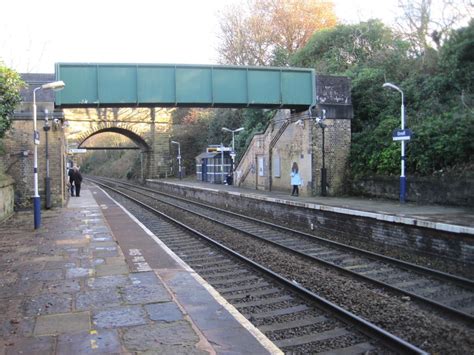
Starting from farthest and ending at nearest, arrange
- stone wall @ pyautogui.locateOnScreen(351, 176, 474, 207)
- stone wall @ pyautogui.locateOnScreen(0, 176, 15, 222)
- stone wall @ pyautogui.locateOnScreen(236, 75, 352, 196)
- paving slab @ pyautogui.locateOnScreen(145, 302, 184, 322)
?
stone wall @ pyautogui.locateOnScreen(236, 75, 352, 196), stone wall @ pyautogui.locateOnScreen(0, 176, 15, 222), stone wall @ pyautogui.locateOnScreen(351, 176, 474, 207), paving slab @ pyautogui.locateOnScreen(145, 302, 184, 322)

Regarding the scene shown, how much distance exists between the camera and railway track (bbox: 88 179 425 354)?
500cm

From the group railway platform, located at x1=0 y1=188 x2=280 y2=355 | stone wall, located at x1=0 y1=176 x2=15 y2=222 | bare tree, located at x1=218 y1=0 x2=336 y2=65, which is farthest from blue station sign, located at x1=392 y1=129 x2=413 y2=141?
bare tree, located at x1=218 y1=0 x2=336 y2=65

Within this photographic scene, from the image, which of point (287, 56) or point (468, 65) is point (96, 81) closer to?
point (468, 65)

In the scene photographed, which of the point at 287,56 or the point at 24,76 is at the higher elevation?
the point at 287,56

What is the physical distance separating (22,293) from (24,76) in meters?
17.5

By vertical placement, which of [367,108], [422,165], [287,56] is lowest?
[422,165]

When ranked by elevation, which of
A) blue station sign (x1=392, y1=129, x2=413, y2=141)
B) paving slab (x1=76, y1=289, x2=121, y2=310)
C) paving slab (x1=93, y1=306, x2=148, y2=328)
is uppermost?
blue station sign (x1=392, y1=129, x2=413, y2=141)

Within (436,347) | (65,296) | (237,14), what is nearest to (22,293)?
(65,296)

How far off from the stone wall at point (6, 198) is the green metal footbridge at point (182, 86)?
13.0ft

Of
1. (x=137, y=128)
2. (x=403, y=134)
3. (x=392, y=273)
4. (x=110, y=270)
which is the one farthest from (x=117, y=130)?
(x=392, y=273)

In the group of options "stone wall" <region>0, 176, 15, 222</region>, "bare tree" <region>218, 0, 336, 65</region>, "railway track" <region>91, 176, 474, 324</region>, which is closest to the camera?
"railway track" <region>91, 176, 474, 324</region>

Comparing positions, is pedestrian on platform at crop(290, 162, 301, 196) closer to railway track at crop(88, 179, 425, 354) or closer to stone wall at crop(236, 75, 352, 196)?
stone wall at crop(236, 75, 352, 196)

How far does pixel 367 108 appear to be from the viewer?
2245 cm

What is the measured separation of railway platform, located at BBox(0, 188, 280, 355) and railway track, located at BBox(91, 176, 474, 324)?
2.70 metres
